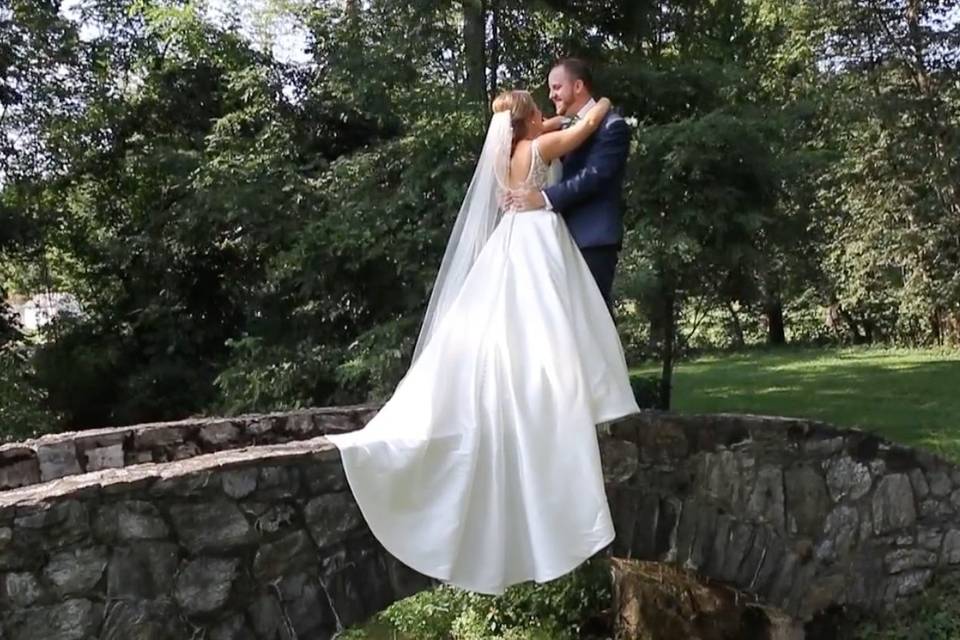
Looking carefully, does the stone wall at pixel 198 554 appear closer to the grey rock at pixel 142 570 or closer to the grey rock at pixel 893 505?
the grey rock at pixel 142 570

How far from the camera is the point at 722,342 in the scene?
17609mm

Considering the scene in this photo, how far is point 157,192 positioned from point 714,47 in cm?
545

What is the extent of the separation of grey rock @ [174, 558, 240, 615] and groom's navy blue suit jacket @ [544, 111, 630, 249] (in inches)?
70.7

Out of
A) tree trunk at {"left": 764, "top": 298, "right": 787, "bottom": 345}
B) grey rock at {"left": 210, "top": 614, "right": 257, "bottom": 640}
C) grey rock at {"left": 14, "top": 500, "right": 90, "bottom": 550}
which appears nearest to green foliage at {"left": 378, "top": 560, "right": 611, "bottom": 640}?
grey rock at {"left": 210, "top": 614, "right": 257, "bottom": 640}

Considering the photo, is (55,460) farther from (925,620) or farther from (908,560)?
(925,620)

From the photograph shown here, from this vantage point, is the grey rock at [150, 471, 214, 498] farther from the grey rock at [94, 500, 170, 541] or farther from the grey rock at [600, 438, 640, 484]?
the grey rock at [600, 438, 640, 484]

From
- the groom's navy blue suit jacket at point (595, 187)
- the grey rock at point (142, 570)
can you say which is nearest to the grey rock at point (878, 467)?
the groom's navy blue suit jacket at point (595, 187)

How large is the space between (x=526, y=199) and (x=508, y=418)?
92cm

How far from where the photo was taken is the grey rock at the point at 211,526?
3.09 m

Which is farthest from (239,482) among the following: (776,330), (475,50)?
(776,330)

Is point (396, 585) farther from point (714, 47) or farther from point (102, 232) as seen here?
point (102, 232)

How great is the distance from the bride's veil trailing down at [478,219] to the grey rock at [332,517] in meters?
0.76

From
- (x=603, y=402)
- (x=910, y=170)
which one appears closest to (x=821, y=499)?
(x=603, y=402)

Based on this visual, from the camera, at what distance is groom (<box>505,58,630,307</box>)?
3869mm
